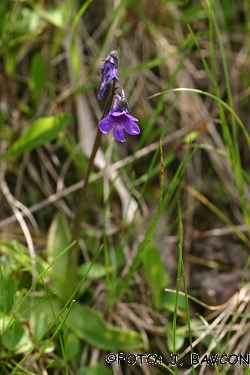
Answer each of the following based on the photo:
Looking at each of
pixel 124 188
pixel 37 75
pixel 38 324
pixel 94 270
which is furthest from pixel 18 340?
pixel 37 75

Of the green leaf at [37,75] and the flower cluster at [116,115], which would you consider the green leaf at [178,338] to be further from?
the green leaf at [37,75]

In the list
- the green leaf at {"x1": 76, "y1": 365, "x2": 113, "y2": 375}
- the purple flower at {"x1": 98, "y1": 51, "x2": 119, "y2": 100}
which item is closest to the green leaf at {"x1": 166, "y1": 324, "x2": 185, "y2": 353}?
the green leaf at {"x1": 76, "y1": 365, "x2": 113, "y2": 375}

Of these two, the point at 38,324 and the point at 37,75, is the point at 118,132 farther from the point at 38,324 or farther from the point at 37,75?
the point at 37,75

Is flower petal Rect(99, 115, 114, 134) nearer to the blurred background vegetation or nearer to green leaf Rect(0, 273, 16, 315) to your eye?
the blurred background vegetation

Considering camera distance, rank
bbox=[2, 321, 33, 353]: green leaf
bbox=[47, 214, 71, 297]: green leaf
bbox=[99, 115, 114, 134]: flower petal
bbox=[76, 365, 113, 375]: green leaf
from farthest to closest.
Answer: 1. bbox=[47, 214, 71, 297]: green leaf
2. bbox=[76, 365, 113, 375]: green leaf
3. bbox=[2, 321, 33, 353]: green leaf
4. bbox=[99, 115, 114, 134]: flower petal

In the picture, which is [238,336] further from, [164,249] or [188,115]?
[188,115]

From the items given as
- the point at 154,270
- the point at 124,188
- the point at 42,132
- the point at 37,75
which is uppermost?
the point at 37,75
